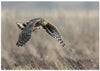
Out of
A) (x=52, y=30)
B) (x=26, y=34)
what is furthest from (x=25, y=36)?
(x=52, y=30)

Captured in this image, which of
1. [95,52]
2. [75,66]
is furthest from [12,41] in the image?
[75,66]

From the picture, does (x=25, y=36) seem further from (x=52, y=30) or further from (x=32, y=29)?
(x=52, y=30)

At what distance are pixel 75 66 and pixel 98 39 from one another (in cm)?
450

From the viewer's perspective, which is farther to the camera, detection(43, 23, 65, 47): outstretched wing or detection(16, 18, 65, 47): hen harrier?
detection(43, 23, 65, 47): outstretched wing

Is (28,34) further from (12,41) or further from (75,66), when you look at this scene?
(12,41)

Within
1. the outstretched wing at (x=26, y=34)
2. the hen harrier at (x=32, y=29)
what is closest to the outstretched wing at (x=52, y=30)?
the hen harrier at (x=32, y=29)

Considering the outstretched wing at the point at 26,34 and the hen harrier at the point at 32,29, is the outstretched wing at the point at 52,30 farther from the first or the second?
the outstretched wing at the point at 26,34

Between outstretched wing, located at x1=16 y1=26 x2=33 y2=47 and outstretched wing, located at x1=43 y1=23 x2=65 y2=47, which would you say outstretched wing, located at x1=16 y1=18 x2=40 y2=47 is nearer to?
outstretched wing, located at x1=16 y1=26 x2=33 y2=47

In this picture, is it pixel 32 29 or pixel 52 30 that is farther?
pixel 52 30

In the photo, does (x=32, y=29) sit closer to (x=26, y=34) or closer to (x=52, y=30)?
(x=26, y=34)

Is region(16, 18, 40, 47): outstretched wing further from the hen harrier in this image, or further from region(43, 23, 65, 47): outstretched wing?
region(43, 23, 65, 47): outstretched wing

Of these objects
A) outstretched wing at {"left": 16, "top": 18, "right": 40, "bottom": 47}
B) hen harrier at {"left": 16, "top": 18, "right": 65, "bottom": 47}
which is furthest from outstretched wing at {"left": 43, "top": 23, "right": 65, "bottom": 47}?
outstretched wing at {"left": 16, "top": 18, "right": 40, "bottom": 47}

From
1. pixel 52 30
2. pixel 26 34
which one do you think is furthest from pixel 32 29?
pixel 52 30

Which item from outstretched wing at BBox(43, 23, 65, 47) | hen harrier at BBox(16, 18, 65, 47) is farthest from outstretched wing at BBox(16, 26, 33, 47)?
outstretched wing at BBox(43, 23, 65, 47)
